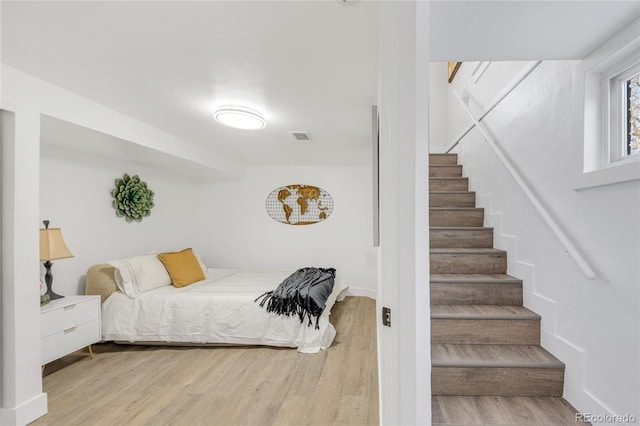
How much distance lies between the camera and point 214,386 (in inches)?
93.2

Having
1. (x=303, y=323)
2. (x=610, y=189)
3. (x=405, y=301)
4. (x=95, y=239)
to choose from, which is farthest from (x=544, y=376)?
(x=95, y=239)

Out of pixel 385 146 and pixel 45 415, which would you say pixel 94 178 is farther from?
pixel 385 146

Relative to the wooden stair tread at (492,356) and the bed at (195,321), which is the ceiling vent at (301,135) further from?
the wooden stair tread at (492,356)

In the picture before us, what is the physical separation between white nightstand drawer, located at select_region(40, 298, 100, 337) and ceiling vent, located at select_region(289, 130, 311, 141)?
7.92ft

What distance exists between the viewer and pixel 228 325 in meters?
3.08

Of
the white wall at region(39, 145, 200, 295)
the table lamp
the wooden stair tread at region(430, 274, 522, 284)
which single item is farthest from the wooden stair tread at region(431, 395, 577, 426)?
the white wall at region(39, 145, 200, 295)

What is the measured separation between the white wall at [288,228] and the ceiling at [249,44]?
2.59m

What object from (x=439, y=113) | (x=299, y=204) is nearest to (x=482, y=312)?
(x=439, y=113)

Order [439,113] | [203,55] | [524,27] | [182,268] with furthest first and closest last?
[439,113] → [182,268] → [203,55] → [524,27]

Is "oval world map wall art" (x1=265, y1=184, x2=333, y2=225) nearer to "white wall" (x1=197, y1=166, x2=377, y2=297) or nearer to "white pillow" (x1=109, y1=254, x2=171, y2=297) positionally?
"white wall" (x1=197, y1=166, x2=377, y2=297)

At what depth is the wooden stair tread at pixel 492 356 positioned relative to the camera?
1.72 meters

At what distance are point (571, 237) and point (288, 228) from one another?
404 centimetres

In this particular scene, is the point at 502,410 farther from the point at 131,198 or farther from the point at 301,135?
the point at 131,198

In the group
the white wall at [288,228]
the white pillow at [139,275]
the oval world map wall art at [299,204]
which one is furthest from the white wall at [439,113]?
the white pillow at [139,275]
